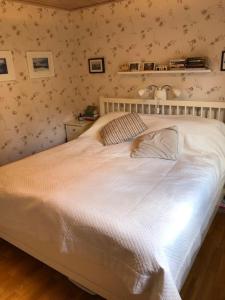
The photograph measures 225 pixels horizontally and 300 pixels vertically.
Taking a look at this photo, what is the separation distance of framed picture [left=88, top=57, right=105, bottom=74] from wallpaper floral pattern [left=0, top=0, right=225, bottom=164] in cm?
6

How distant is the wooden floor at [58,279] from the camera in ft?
5.59

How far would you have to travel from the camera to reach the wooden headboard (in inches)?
107

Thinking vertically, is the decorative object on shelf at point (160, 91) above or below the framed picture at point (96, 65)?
below

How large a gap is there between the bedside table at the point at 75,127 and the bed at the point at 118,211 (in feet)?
3.88

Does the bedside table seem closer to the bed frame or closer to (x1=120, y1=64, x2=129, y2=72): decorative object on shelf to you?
the bed frame

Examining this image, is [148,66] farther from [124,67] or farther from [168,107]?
[168,107]

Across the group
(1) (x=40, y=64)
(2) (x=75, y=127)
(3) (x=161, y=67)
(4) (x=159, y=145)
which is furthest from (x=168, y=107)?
(1) (x=40, y=64)

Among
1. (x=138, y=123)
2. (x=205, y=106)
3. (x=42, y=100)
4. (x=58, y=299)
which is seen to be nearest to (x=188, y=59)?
(x=205, y=106)

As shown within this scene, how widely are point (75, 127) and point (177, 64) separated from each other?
1697 mm

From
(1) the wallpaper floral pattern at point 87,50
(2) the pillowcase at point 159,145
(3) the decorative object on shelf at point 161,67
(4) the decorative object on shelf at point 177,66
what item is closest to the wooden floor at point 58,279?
(2) the pillowcase at point 159,145

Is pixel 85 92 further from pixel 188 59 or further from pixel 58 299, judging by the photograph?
pixel 58 299

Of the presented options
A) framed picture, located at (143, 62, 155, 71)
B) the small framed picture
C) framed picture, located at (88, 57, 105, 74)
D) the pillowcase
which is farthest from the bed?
framed picture, located at (88, 57, 105, 74)

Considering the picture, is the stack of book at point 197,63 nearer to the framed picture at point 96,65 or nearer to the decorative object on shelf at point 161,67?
the decorative object on shelf at point 161,67

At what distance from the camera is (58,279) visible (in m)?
1.86
